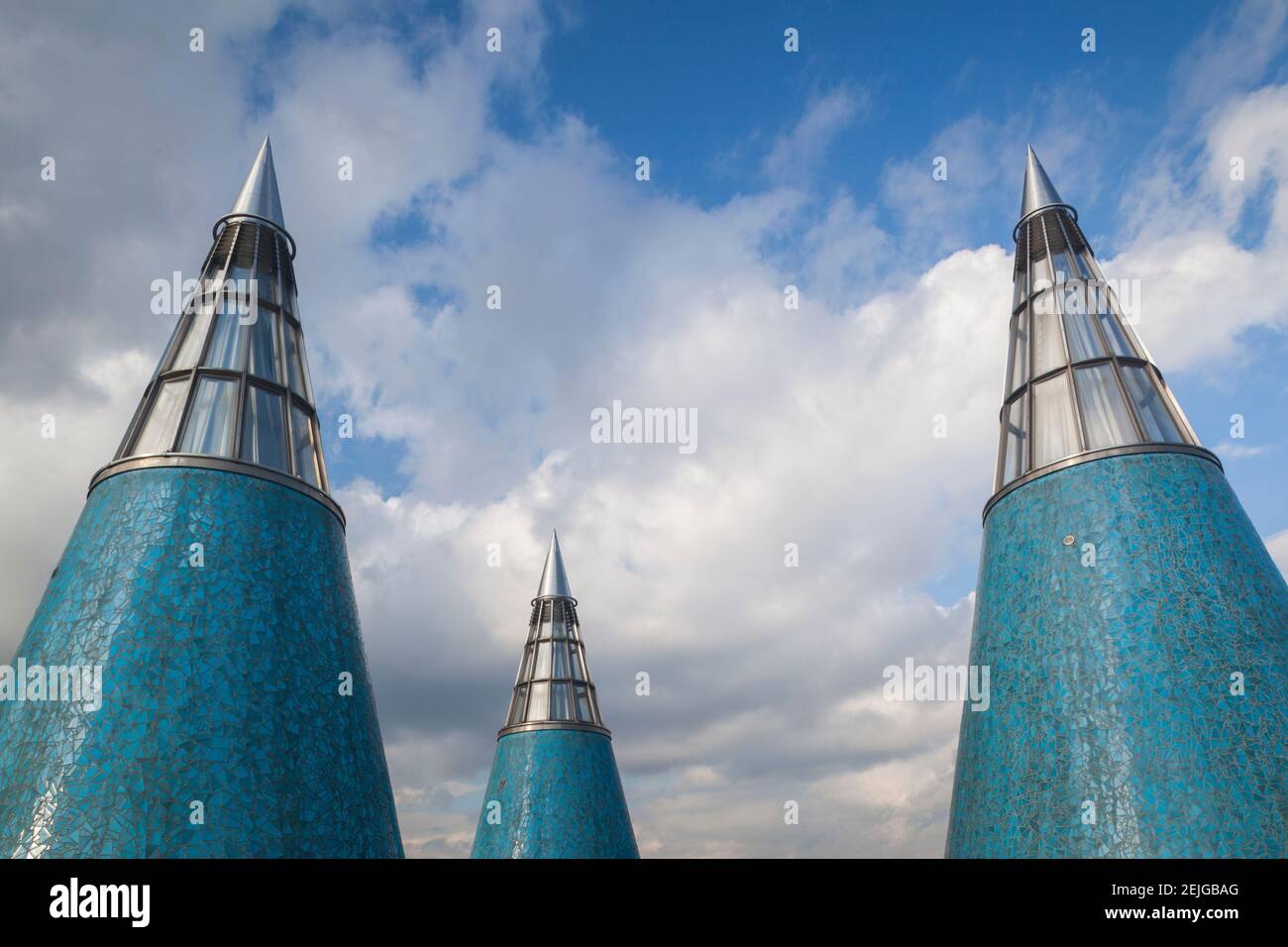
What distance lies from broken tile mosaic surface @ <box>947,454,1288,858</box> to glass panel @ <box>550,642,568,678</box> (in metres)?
17.1

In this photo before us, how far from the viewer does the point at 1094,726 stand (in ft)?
42.2

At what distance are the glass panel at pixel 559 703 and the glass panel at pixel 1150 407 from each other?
19.7 metres

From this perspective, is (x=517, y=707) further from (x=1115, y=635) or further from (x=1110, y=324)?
(x=1110, y=324)

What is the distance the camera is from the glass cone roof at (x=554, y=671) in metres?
29.1

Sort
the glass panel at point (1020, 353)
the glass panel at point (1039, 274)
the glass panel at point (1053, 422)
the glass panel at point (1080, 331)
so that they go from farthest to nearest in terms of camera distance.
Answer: the glass panel at point (1039, 274) < the glass panel at point (1020, 353) < the glass panel at point (1080, 331) < the glass panel at point (1053, 422)

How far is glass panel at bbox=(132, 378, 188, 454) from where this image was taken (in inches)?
521

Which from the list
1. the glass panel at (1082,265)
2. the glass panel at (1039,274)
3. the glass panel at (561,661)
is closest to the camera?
the glass panel at (1082,265)

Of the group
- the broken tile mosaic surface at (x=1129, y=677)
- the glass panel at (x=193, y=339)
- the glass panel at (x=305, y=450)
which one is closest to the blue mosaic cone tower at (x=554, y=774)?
the broken tile mosaic surface at (x=1129, y=677)

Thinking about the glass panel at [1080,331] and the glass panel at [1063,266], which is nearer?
the glass panel at [1080,331]

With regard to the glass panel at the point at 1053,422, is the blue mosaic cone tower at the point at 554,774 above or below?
below

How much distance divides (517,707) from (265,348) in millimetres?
17923
